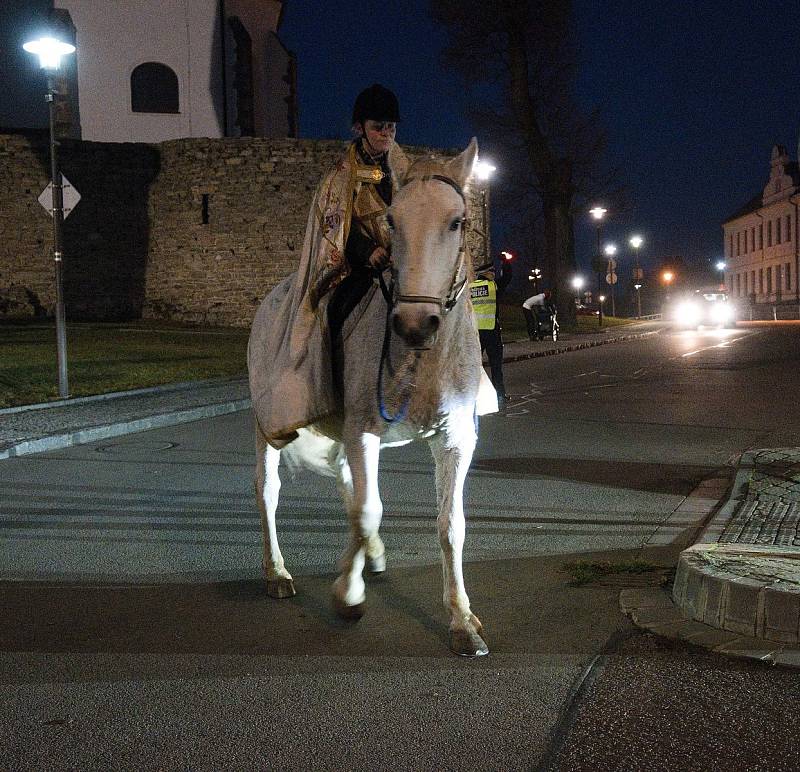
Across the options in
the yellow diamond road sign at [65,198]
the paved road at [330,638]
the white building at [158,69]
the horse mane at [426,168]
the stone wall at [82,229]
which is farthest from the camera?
the white building at [158,69]

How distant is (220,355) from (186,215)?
16.3 metres

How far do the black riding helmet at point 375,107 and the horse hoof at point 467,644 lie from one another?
2490 mm

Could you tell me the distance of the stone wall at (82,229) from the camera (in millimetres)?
38000

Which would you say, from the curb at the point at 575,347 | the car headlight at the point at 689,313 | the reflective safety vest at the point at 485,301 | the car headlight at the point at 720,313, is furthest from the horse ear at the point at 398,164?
the car headlight at the point at 720,313

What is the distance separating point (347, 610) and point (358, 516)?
441 mm

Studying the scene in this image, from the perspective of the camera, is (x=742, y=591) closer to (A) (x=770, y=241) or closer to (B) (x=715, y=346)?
(B) (x=715, y=346)

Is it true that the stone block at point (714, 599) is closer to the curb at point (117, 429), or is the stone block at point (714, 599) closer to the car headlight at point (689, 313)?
the curb at point (117, 429)

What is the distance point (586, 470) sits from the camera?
9.59 metres

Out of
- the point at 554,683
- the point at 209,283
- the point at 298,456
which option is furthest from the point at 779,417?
the point at 209,283

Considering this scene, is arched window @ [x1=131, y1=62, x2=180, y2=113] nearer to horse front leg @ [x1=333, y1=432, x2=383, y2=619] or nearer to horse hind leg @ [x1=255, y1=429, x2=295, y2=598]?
horse hind leg @ [x1=255, y1=429, x2=295, y2=598]

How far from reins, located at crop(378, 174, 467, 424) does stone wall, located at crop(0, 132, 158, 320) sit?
1347 inches

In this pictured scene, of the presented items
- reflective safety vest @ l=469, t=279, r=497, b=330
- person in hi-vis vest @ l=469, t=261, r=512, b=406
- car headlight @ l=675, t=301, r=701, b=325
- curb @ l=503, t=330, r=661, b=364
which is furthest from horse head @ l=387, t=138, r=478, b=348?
car headlight @ l=675, t=301, r=701, b=325

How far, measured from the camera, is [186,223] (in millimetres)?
40406

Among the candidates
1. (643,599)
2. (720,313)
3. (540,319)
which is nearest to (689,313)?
(720,313)
